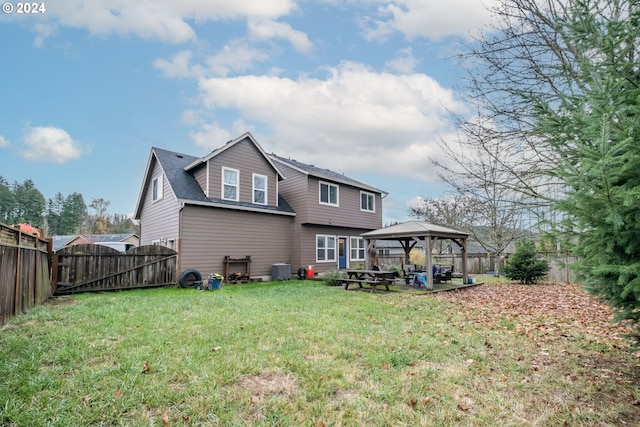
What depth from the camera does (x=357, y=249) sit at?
2111 centimetres

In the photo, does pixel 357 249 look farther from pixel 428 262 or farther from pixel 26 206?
pixel 26 206

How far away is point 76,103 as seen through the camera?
15891mm

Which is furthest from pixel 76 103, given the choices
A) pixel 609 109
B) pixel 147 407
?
pixel 609 109

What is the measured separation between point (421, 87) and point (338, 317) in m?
6.53

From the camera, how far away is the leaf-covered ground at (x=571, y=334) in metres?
3.88

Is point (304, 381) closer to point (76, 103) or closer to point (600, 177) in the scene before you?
point (600, 177)

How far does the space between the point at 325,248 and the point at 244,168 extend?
21.9 feet

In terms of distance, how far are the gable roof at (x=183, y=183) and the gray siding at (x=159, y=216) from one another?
0.89 ft

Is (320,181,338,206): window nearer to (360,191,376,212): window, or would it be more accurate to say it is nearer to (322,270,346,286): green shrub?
(360,191,376,212): window

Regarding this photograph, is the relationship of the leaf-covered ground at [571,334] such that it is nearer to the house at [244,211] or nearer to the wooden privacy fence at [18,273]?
the wooden privacy fence at [18,273]

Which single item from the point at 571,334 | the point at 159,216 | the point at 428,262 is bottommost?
the point at 571,334

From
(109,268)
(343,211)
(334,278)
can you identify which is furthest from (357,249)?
(109,268)

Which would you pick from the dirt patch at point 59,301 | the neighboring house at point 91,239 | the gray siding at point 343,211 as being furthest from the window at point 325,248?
the neighboring house at point 91,239

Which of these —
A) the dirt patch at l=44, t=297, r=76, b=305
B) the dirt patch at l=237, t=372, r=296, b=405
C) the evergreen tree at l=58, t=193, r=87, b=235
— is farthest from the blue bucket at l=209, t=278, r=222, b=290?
the evergreen tree at l=58, t=193, r=87, b=235
